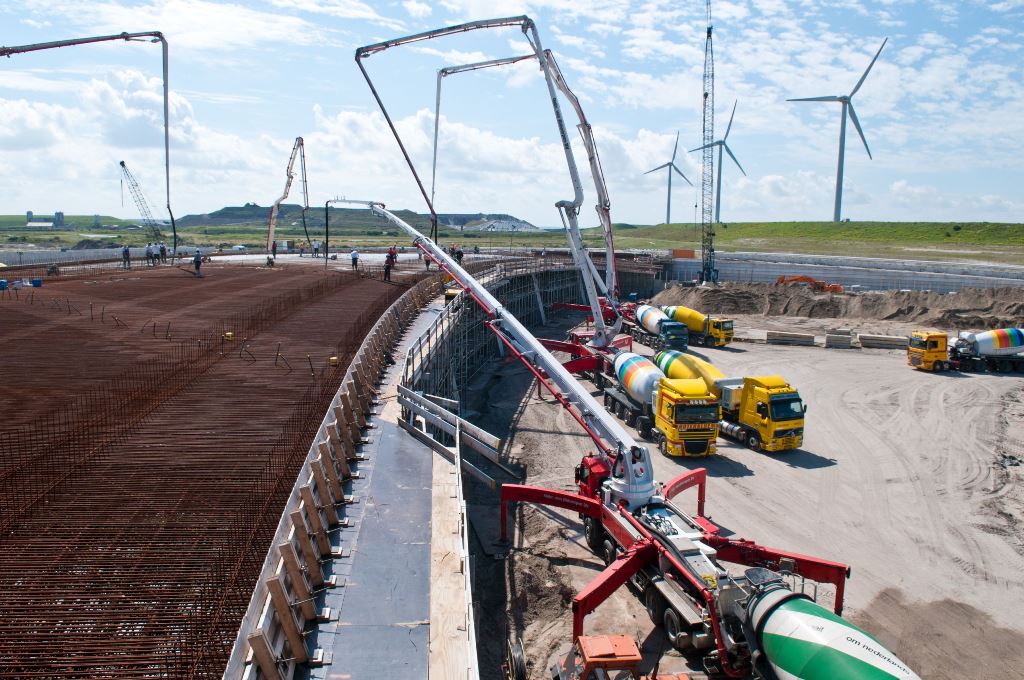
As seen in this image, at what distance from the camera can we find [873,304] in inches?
2687

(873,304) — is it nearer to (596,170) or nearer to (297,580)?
(596,170)

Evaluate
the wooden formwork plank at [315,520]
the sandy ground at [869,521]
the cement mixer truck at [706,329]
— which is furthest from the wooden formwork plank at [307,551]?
the cement mixer truck at [706,329]

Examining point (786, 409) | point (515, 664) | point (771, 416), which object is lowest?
point (515, 664)

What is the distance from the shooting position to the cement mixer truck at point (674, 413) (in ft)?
89.6

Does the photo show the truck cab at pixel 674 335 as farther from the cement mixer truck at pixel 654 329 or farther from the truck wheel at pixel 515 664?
the truck wheel at pixel 515 664

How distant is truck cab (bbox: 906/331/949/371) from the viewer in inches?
1741

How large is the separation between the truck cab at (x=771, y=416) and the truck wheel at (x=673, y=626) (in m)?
14.3

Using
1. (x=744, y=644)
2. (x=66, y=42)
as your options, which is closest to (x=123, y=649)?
(x=744, y=644)

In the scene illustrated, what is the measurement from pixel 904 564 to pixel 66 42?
1815 inches

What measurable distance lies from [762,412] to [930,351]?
22.2 metres

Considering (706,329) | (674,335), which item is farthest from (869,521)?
(706,329)

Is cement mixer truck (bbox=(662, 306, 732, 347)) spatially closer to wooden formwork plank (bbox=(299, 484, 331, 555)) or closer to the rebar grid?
the rebar grid

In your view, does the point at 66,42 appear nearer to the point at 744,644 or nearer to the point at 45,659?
the point at 45,659

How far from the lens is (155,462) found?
14898mm
